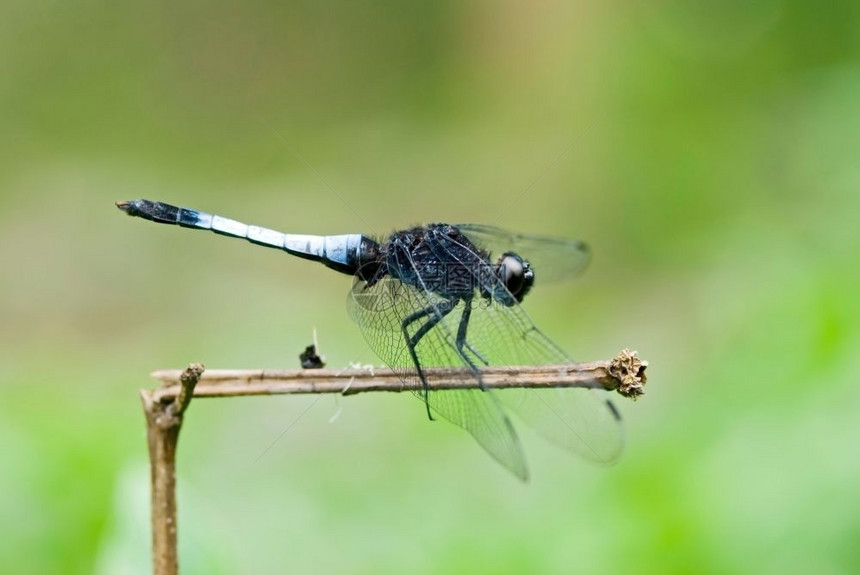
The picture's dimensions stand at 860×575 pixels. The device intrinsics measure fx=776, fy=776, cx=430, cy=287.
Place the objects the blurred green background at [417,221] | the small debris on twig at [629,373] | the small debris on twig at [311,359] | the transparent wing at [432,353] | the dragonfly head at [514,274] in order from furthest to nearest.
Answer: the dragonfly head at [514,274]
the blurred green background at [417,221]
the transparent wing at [432,353]
the small debris on twig at [311,359]
the small debris on twig at [629,373]

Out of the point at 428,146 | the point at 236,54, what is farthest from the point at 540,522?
the point at 236,54

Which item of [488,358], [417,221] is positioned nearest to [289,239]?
[488,358]

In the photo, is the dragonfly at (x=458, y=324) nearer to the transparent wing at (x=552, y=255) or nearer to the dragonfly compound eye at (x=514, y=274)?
the dragonfly compound eye at (x=514, y=274)

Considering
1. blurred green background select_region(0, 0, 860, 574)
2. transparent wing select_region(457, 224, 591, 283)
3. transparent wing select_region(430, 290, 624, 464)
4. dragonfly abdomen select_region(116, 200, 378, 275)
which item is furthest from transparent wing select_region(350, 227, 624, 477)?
transparent wing select_region(457, 224, 591, 283)

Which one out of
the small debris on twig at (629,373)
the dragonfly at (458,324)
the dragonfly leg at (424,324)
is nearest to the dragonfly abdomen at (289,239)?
the dragonfly at (458,324)

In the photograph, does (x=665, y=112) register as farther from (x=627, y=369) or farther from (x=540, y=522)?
(x=627, y=369)

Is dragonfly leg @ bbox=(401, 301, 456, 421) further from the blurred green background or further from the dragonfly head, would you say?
the blurred green background

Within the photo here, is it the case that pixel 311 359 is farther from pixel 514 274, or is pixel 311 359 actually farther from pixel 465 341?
pixel 514 274
